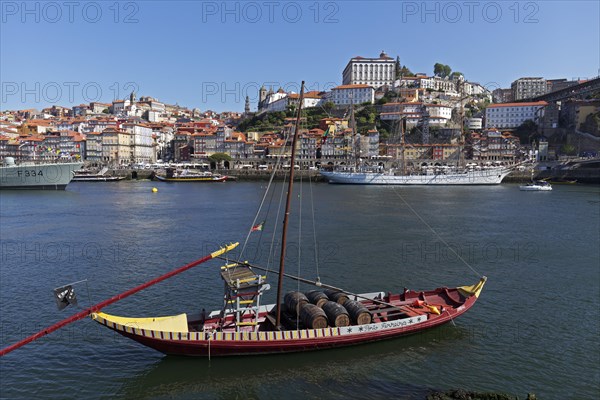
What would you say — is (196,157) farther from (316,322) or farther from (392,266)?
(316,322)

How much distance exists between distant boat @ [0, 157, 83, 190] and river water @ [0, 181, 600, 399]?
3115 cm

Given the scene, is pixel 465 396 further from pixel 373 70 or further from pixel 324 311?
pixel 373 70

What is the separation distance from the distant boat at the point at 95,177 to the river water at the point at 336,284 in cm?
5190

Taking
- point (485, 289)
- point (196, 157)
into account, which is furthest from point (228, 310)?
point (196, 157)

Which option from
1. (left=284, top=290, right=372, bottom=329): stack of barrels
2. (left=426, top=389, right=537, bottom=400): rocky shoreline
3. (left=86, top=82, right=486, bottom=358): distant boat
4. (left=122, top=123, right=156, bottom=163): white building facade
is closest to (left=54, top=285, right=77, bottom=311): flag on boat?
(left=86, top=82, right=486, bottom=358): distant boat

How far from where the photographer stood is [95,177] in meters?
87.8

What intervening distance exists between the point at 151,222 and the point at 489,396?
2842 cm

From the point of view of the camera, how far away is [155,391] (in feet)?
32.9

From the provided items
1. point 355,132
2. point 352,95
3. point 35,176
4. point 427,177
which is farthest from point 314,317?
point 352,95

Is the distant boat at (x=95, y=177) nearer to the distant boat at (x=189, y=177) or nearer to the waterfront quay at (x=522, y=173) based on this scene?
the waterfront quay at (x=522, y=173)

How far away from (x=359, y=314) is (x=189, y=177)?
253ft

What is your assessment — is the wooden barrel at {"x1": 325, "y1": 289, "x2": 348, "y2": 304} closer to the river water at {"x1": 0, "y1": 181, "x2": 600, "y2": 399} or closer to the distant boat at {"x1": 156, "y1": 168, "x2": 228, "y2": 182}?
the river water at {"x1": 0, "y1": 181, "x2": 600, "y2": 399}

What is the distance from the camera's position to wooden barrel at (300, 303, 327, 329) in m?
11.3

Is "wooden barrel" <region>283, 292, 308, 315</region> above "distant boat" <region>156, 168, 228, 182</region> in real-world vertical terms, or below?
below
